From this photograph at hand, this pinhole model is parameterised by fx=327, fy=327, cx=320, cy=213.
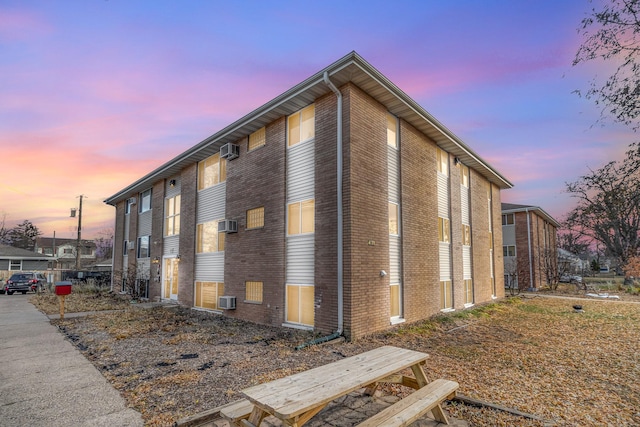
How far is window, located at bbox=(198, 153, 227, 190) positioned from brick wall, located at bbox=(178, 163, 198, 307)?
35cm

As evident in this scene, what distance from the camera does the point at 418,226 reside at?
11.5 meters

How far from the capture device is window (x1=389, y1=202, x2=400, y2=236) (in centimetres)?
1025

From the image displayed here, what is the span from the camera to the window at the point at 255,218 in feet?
37.7

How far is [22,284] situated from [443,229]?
101 feet

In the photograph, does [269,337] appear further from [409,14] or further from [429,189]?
[409,14]

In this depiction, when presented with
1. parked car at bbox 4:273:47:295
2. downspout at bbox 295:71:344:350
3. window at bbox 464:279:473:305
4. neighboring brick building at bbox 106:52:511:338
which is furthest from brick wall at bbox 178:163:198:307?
parked car at bbox 4:273:47:295

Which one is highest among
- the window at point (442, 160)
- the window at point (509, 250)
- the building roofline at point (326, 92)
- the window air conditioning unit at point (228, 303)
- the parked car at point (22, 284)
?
the building roofline at point (326, 92)

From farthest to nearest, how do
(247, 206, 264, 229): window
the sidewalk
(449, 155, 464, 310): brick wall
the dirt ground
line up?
(449, 155, 464, 310): brick wall, (247, 206, 264, 229): window, the dirt ground, the sidewalk

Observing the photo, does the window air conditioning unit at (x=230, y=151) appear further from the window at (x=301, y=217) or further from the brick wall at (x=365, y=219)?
the brick wall at (x=365, y=219)

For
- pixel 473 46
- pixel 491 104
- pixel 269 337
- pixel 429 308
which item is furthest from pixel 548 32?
pixel 269 337

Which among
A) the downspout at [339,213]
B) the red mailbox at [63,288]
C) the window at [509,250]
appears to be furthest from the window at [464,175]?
the red mailbox at [63,288]

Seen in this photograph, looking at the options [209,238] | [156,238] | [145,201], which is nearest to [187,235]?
[209,238]

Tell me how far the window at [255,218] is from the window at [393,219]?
4386mm

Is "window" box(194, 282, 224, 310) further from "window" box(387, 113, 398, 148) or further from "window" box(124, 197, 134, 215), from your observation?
"window" box(124, 197, 134, 215)
